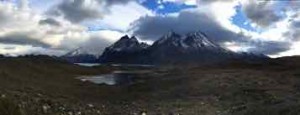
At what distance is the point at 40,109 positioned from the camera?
83.7 feet

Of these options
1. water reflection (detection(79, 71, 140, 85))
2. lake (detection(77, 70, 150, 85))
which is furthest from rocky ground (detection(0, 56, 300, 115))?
water reflection (detection(79, 71, 140, 85))

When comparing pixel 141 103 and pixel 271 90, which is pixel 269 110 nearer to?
pixel 141 103

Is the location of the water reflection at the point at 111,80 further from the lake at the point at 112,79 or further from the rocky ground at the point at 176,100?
the rocky ground at the point at 176,100

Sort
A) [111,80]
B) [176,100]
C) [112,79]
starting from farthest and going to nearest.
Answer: [112,79] → [111,80] → [176,100]

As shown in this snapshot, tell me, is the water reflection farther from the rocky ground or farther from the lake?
the rocky ground

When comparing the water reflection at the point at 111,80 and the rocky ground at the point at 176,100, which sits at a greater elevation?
the rocky ground at the point at 176,100

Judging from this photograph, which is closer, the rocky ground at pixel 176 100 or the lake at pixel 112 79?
the rocky ground at pixel 176 100

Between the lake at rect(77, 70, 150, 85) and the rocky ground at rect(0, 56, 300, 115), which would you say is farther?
the lake at rect(77, 70, 150, 85)

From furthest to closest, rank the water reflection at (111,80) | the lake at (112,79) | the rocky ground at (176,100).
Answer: the water reflection at (111,80)
the lake at (112,79)
the rocky ground at (176,100)

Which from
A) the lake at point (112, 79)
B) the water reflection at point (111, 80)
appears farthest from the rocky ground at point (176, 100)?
the water reflection at point (111, 80)

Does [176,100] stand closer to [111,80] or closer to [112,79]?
[111,80]

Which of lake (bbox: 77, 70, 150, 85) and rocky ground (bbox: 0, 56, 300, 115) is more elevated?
rocky ground (bbox: 0, 56, 300, 115)

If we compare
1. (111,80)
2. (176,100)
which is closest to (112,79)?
(111,80)

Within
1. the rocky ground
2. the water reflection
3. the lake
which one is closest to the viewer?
the rocky ground
